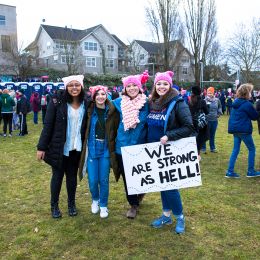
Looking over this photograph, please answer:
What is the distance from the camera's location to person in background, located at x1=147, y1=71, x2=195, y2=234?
12.6 feet

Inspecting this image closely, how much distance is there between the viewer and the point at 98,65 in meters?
56.9

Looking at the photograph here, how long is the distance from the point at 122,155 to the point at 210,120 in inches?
234

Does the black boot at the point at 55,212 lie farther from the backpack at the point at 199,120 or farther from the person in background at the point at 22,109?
the person in background at the point at 22,109

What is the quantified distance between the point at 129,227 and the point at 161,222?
1.45 feet

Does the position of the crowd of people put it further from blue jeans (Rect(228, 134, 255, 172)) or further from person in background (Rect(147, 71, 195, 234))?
blue jeans (Rect(228, 134, 255, 172))

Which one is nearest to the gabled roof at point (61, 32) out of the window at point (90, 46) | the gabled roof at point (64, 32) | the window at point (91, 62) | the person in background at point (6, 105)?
the gabled roof at point (64, 32)

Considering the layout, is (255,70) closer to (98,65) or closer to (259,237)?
(98,65)

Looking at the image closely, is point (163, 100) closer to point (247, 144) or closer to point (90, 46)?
point (247, 144)

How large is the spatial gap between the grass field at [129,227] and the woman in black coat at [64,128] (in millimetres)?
805

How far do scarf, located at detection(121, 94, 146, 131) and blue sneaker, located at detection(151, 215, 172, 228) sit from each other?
4.39ft

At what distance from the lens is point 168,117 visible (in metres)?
3.88

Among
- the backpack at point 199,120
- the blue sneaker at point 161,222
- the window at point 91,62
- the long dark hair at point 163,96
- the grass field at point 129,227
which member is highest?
the window at point 91,62

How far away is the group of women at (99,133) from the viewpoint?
419 cm

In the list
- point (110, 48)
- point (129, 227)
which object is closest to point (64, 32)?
point (110, 48)
